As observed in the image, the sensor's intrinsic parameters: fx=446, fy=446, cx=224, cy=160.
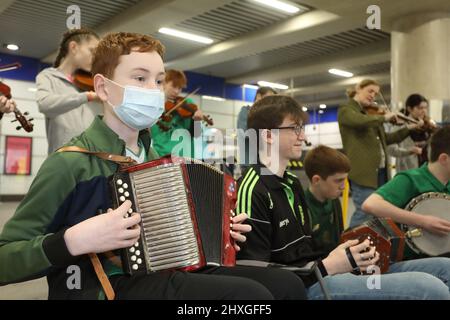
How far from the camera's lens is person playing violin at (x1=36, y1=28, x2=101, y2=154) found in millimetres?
2723

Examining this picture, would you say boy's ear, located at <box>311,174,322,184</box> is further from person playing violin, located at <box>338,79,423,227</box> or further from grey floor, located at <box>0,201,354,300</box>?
grey floor, located at <box>0,201,354,300</box>

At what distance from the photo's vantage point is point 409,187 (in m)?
2.51

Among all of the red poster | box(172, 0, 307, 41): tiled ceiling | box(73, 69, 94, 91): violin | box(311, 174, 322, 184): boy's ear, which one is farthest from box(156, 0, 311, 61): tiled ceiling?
box(311, 174, 322, 184): boy's ear

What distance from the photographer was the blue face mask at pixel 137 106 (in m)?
1.54

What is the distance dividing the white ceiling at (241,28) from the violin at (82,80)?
15.3ft

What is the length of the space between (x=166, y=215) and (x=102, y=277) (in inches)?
10.0

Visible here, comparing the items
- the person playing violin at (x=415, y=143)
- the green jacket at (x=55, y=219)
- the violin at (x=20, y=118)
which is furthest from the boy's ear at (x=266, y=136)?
the person playing violin at (x=415, y=143)

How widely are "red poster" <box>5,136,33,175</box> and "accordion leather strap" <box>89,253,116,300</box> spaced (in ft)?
37.2

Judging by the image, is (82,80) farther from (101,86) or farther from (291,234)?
(291,234)

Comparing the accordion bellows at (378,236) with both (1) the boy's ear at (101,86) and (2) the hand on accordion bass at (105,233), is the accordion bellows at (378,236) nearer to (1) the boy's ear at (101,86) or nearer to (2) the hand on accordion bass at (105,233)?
(2) the hand on accordion bass at (105,233)

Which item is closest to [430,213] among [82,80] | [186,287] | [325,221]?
[325,221]
